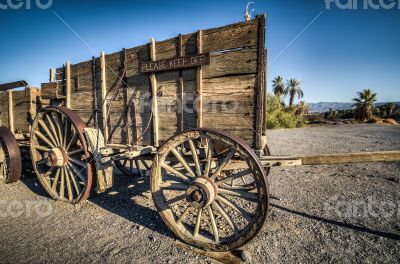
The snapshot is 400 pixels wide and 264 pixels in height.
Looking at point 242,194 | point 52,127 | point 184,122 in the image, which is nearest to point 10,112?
point 52,127

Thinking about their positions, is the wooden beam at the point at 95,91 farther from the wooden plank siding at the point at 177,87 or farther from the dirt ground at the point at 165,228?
the dirt ground at the point at 165,228

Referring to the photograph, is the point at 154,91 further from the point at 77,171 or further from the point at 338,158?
the point at 338,158

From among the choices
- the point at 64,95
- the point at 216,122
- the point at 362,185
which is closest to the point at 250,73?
the point at 216,122

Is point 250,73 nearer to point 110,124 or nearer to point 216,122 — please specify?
point 216,122

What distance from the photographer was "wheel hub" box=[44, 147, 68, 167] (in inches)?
153

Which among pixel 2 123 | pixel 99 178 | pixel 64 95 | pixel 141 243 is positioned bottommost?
pixel 141 243

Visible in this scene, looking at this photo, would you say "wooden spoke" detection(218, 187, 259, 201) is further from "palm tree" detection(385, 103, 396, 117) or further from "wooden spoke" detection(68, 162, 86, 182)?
"palm tree" detection(385, 103, 396, 117)

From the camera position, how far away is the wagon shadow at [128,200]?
11.6ft

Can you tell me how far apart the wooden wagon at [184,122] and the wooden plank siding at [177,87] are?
12 mm

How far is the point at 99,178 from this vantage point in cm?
358

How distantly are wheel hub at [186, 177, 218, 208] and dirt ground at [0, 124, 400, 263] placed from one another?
65 cm

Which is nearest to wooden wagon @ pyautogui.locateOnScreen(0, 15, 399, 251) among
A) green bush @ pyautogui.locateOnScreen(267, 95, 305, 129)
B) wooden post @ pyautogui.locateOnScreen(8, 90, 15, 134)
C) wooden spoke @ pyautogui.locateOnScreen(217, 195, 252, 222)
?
wooden spoke @ pyautogui.locateOnScreen(217, 195, 252, 222)

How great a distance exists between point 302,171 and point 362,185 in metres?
1.51

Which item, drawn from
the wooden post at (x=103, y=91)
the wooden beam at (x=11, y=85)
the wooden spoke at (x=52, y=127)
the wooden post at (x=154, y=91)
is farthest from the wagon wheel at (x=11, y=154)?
the wooden post at (x=154, y=91)
